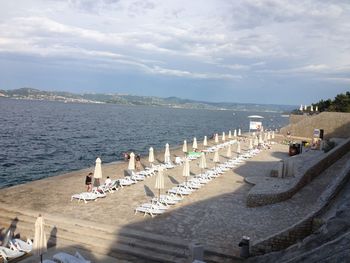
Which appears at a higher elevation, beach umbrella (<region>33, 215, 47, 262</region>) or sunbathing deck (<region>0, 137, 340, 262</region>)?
beach umbrella (<region>33, 215, 47, 262</region>)

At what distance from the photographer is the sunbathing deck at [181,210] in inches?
473

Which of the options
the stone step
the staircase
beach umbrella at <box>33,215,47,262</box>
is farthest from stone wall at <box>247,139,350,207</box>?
beach umbrella at <box>33,215,47,262</box>

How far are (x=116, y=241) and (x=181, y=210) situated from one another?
350 centimetres

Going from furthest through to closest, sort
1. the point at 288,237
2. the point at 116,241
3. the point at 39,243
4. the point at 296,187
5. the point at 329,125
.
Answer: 1. the point at 329,125
2. the point at 296,187
3. the point at 116,241
4. the point at 288,237
5. the point at 39,243

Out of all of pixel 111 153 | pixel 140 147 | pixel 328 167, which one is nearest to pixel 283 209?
pixel 328 167

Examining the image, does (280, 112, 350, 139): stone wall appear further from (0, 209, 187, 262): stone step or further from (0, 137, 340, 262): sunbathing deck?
(0, 209, 187, 262): stone step

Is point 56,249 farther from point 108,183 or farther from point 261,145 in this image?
point 261,145

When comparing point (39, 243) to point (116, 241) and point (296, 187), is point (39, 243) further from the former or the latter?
point (296, 187)

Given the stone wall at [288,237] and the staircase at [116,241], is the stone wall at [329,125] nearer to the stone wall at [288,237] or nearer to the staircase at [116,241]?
A: the stone wall at [288,237]

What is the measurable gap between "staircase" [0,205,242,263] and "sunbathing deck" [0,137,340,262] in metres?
0.31

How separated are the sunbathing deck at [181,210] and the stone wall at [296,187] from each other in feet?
0.98

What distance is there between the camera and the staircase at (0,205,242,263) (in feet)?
34.7

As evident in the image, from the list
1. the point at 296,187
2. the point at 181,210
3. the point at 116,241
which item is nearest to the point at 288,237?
the point at 181,210

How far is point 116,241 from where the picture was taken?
1141 centimetres
